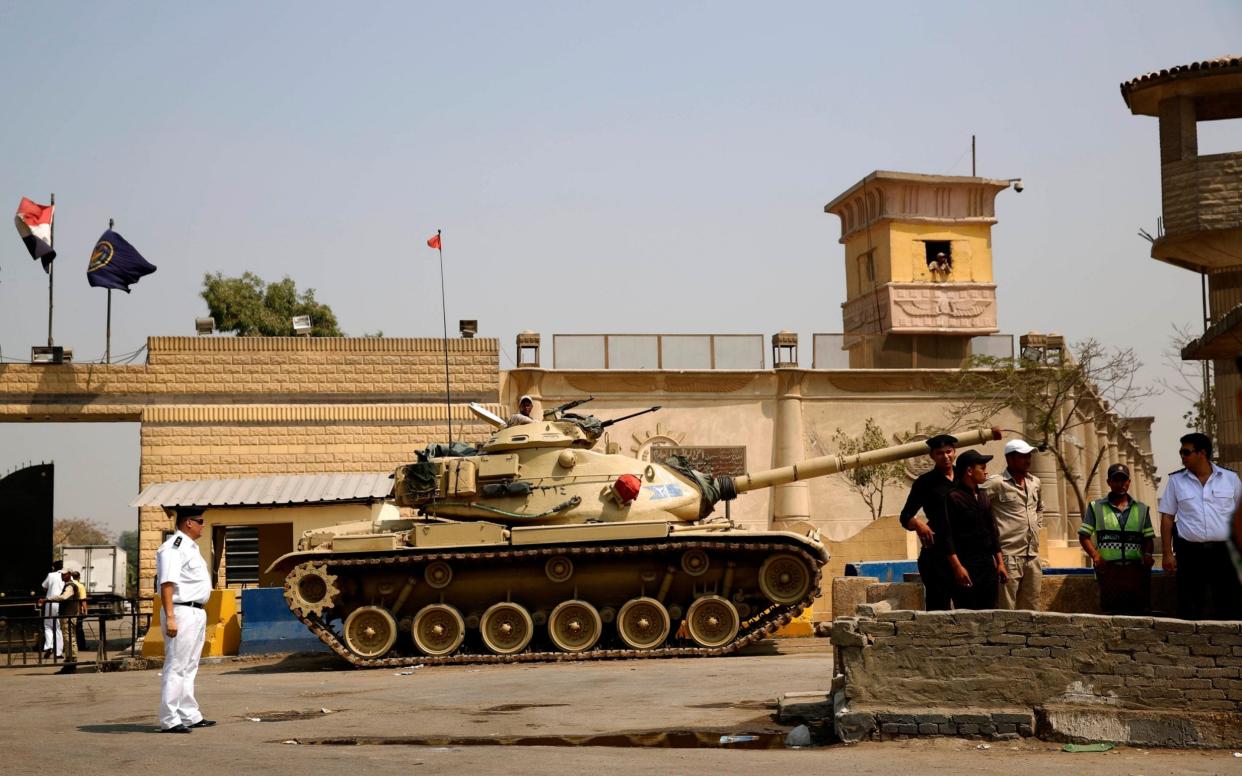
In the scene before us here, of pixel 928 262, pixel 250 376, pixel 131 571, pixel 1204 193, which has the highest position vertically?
pixel 928 262

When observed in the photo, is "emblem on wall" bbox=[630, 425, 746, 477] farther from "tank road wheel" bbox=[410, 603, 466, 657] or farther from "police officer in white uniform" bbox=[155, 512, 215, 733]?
"police officer in white uniform" bbox=[155, 512, 215, 733]

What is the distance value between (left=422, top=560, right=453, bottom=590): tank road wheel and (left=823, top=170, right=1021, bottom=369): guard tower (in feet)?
56.3

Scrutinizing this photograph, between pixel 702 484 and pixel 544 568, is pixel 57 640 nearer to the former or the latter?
pixel 544 568

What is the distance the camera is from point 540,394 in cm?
2884

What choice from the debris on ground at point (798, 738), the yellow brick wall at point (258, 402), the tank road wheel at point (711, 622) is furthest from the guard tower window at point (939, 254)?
the debris on ground at point (798, 738)

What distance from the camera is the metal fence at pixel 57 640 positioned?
61.3ft

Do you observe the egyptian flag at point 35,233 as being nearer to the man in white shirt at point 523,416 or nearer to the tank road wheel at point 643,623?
the man in white shirt at point 523,416

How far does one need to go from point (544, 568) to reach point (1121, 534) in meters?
7.85

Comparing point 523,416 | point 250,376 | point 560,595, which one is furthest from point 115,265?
point 560,595

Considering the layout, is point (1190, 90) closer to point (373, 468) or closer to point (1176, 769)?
point (373, 468)

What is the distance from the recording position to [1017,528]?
10562mm

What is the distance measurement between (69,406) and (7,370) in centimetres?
129

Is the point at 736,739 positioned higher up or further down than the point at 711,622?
further down

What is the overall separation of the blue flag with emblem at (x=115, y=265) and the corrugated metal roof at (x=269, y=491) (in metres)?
5.75
